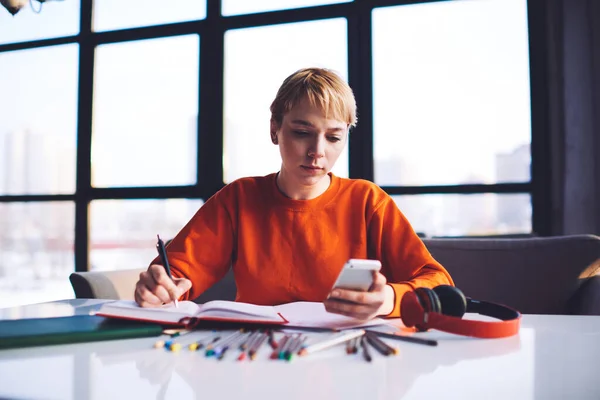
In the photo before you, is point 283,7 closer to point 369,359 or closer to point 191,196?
point 191,196

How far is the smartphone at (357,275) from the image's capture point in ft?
2.24

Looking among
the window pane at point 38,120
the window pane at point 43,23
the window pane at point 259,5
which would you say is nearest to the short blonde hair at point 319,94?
the window pane at point 259,5

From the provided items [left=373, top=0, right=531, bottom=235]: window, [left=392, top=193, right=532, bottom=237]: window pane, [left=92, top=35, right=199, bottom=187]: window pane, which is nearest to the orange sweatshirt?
[left=392, top=193, right=532, bottom=237]: window pane

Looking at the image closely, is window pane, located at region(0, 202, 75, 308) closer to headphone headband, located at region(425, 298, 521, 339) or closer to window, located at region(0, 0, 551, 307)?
window, located at region(0, 0, 551, 307)

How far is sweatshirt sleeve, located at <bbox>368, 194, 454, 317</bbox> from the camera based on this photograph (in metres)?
1.06

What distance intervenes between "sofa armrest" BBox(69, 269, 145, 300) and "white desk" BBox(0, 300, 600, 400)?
964 millimetres

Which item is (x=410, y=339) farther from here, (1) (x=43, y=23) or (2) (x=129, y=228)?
(1) (x=43, y=23)

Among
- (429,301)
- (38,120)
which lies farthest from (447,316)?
(38,120)

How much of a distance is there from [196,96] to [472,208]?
81.8 inches

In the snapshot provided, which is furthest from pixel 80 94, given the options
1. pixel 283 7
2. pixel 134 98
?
pixel 283 7

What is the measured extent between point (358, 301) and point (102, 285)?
1.15m

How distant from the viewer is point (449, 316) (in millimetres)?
737

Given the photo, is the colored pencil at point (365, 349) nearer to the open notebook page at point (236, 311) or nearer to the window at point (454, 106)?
the open notebook page at point (236, 311)

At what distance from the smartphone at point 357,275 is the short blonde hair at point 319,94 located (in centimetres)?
52
